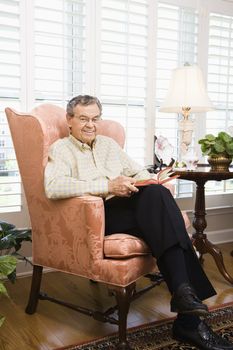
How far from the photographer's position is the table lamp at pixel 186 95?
2.33 m

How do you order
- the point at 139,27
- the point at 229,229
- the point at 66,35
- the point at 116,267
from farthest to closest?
the point at 229,229 < the point at 139,27 < the point at 66,35 < the point at 116,267

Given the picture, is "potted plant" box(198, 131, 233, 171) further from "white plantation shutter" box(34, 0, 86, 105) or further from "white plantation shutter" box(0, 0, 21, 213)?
"white plantation shutter" box(0, 0, 21, 213)

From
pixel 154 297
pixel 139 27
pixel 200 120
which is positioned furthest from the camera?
pixel 200 120

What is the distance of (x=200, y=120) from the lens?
116 inches

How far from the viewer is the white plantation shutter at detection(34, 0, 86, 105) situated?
2301 millimetres

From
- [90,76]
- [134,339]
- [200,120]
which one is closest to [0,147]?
[90,76]

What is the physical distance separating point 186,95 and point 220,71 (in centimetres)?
82

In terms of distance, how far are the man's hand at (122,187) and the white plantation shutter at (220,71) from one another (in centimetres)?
154

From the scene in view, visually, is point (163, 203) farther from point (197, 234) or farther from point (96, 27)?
point (96, 27)

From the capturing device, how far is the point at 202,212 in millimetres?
2510

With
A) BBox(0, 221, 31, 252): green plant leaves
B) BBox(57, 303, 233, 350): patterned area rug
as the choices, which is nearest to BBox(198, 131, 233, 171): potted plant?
BBox(57, 303, 233, 350): patterned area rug

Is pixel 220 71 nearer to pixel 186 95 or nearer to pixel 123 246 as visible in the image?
pixel 186 95

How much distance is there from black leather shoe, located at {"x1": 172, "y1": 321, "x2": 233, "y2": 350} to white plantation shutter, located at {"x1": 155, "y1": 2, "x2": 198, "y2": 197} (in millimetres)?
1501

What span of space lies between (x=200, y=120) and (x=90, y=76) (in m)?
0.95
